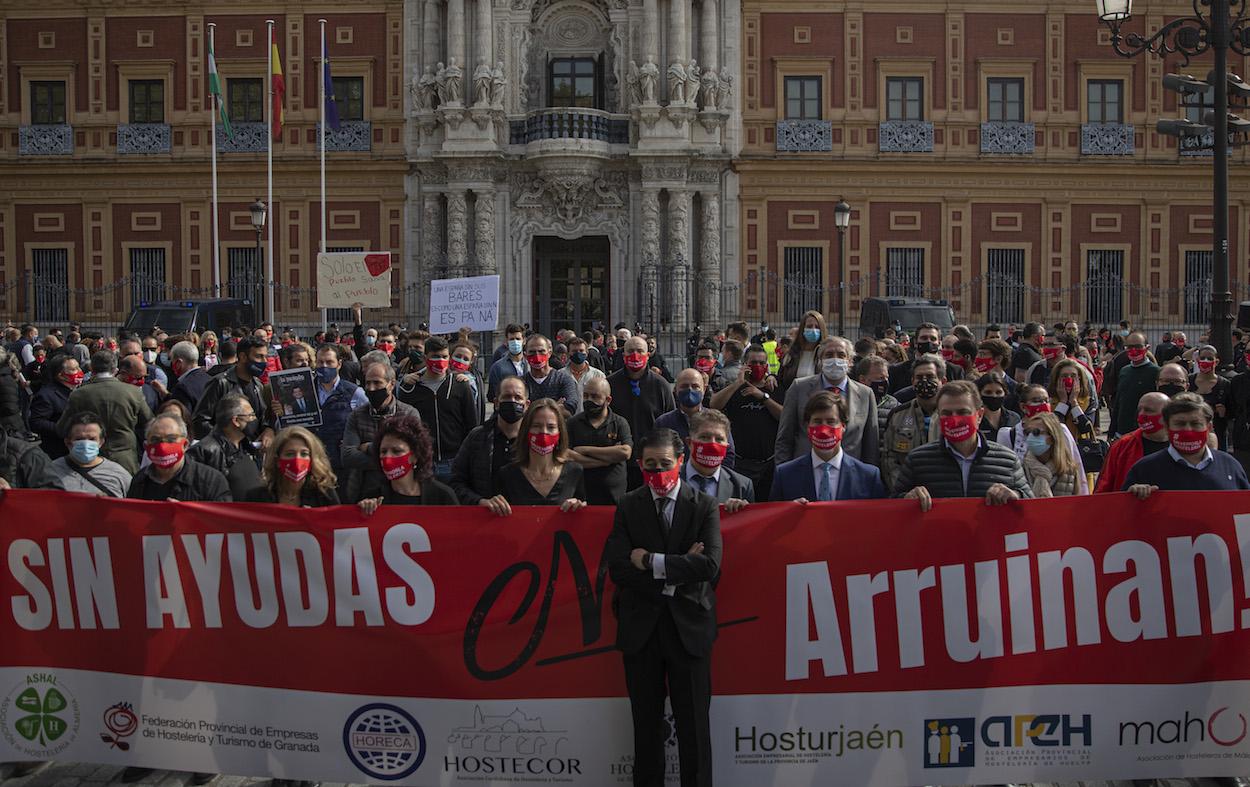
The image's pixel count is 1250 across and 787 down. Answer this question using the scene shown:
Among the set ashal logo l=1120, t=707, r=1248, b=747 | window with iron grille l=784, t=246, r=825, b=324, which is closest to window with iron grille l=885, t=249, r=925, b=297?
window with iron grille l=784, t=246, r=825, b=324

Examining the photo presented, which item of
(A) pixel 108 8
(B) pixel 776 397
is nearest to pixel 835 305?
(A) pixel 108 8

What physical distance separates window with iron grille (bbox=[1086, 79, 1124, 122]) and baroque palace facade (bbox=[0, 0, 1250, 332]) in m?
0.06

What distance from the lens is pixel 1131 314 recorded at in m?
36.0

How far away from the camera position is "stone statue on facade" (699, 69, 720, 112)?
34.4 meters

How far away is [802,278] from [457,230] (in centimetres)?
965

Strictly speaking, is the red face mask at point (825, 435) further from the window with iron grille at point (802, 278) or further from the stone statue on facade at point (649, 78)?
the window with iron grille at point (802, 278)

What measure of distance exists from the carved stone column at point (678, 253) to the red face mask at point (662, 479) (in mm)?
27606

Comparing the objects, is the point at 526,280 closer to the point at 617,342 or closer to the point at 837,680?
the point at 617,342

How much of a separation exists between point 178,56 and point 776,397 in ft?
98.1

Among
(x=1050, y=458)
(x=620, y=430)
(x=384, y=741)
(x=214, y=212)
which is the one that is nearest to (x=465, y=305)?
(x=620, y=430)

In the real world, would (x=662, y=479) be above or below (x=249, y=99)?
below

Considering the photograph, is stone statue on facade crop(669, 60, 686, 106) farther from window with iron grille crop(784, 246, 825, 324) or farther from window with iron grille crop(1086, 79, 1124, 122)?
window with iron grille crop(1086, 79, 1124, 122)

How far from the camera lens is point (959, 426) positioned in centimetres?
712

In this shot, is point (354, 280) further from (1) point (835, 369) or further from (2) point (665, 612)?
(2) point (665, 612)
